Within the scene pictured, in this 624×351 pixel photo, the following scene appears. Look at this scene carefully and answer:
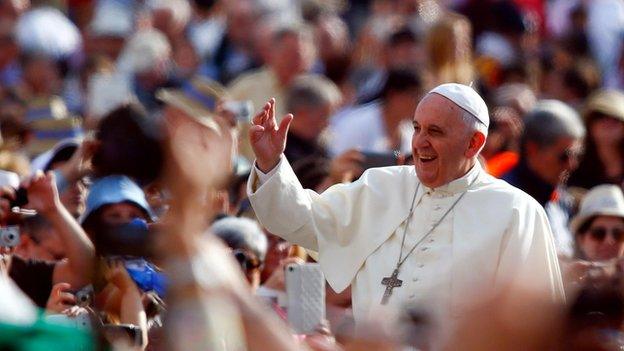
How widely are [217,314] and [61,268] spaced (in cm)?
387

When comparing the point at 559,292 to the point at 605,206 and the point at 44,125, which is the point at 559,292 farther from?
the point at 44,125

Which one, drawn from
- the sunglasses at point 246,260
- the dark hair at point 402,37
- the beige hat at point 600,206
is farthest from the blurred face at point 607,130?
the sunglasses at point 246,260

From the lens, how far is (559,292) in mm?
7496

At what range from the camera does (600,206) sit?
34.3 feet

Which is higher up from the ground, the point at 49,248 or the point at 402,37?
the point at 49,248

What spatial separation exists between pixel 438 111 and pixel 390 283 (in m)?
0.77

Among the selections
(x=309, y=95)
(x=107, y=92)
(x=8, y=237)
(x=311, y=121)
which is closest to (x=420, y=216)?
(x=8, y=237)

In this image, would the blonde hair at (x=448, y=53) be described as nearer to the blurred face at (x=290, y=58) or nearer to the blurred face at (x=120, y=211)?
the blurred face at (x=290, y=58)

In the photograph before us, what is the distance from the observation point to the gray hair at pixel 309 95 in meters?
12.0

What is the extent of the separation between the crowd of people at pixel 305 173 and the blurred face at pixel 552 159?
0.01 meters

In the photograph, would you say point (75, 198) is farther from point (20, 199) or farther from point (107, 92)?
point (107, 92)

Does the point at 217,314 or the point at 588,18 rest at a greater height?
the point at 217,314

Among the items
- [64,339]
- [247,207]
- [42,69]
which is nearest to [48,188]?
[247,207]

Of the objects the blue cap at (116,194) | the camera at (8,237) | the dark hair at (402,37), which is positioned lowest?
the dark hair at (402,37)
